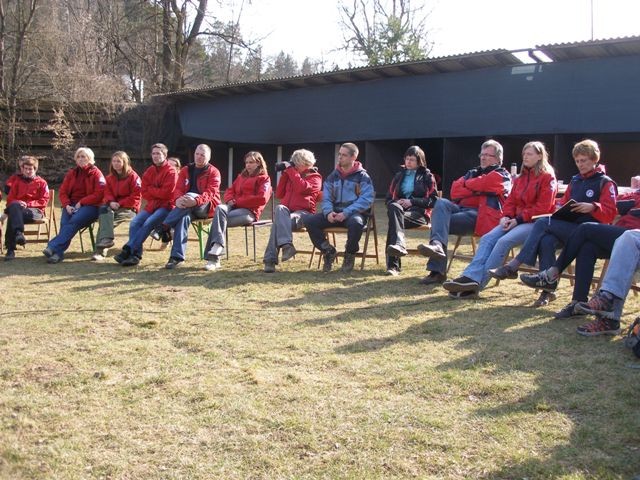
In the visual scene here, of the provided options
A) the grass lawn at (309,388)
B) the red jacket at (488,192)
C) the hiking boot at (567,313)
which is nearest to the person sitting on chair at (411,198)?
the red jacket at (488,192)

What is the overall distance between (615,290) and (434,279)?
2.15 metres

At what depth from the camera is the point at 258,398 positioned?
337 cm

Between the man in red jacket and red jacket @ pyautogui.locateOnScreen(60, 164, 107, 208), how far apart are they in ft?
13.8

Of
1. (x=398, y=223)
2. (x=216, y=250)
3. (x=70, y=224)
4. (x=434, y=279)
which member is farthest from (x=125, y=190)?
(x=434, y=279)

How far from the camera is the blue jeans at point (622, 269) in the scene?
447 cm

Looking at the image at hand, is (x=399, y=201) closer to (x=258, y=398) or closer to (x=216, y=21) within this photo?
(x=258, y=398)

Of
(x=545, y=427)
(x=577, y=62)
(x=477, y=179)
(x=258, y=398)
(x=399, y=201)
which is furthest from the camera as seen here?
(x=577, y=62)

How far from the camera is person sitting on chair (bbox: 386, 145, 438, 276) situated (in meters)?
6.93

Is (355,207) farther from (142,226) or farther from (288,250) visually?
(142,226)

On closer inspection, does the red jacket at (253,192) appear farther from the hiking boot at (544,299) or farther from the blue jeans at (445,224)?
the hiking boot at (544,299)

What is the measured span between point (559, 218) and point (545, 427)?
8.85 feet

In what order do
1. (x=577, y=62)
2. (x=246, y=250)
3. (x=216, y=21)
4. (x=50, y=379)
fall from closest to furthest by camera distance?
(x=50, y=379) → (x=246, y=250) → (x=577, y=62) → (x=216, y=21)

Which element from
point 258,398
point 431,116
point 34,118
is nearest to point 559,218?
point 258,398

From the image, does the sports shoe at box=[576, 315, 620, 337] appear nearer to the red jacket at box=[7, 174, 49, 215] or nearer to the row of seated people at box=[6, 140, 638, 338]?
the row of seated people at box=[6, 140, 638, 338]
